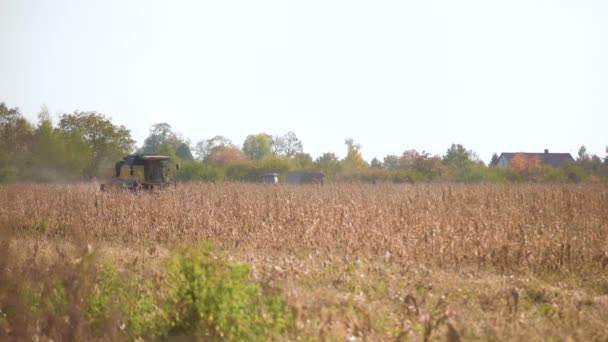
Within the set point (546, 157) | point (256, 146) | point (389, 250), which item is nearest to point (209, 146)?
point (256, 146)

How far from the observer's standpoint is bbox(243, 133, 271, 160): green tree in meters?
101

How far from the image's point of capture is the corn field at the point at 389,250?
21.7 feet

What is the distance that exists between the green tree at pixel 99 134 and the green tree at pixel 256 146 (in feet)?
178

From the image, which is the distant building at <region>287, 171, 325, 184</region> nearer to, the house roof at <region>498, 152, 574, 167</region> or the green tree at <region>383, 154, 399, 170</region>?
the house roof at <region>498, 152, 574, 167</region>

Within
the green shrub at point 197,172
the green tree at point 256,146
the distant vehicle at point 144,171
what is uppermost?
the green tree at point 256,146

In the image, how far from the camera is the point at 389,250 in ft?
33.9

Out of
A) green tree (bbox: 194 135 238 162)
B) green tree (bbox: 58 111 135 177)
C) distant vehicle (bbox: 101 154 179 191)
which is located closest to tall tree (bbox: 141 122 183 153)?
green tree (bbox: 194 135 238 162)

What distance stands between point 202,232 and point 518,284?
5.99 metres

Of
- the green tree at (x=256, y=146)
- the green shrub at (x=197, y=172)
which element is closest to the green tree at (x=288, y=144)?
the green tree at (x=256, y=146)

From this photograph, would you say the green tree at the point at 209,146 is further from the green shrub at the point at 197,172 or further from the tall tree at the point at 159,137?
the green shrub at the point at 197,172

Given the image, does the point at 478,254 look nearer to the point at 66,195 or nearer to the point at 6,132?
the point at 66,195

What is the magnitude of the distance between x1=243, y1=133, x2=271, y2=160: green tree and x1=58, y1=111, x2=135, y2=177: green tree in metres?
54.3

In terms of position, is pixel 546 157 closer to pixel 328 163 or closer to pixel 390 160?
pixel 390 160

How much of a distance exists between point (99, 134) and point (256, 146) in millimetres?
56436
